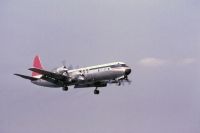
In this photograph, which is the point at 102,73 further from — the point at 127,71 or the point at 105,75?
the point at 127,71

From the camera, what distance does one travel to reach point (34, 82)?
271 ft

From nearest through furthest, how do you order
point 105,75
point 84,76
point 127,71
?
point 127,71, point 105,75, point 84,76

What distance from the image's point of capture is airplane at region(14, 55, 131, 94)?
235 ft

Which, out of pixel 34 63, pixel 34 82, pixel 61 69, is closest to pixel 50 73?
pixel 61 69

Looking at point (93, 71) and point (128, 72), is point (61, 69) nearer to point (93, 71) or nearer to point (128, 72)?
point (93, 71)

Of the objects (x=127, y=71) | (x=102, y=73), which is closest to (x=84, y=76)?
(x=102, y=73)

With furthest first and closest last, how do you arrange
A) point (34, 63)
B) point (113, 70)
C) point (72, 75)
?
point (34, 63) → point (72, 75) → point (113, 70)

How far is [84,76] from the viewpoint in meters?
74.1

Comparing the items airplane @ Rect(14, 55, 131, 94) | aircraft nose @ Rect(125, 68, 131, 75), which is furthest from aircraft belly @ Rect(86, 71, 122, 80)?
aircraft nose @ Rect(125, 68, 131, 75)

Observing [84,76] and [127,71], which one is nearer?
[127,71]

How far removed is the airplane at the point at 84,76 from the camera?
235 feet

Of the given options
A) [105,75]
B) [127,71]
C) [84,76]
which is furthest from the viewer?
[84,76]

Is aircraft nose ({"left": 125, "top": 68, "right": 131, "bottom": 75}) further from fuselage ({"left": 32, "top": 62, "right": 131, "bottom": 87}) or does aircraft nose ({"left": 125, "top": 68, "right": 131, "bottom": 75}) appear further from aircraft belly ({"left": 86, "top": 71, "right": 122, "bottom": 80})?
aircraft belly ({"left": 86, "top": 71, "right": 122, "bottom": 80})

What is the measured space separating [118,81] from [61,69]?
10.5m
